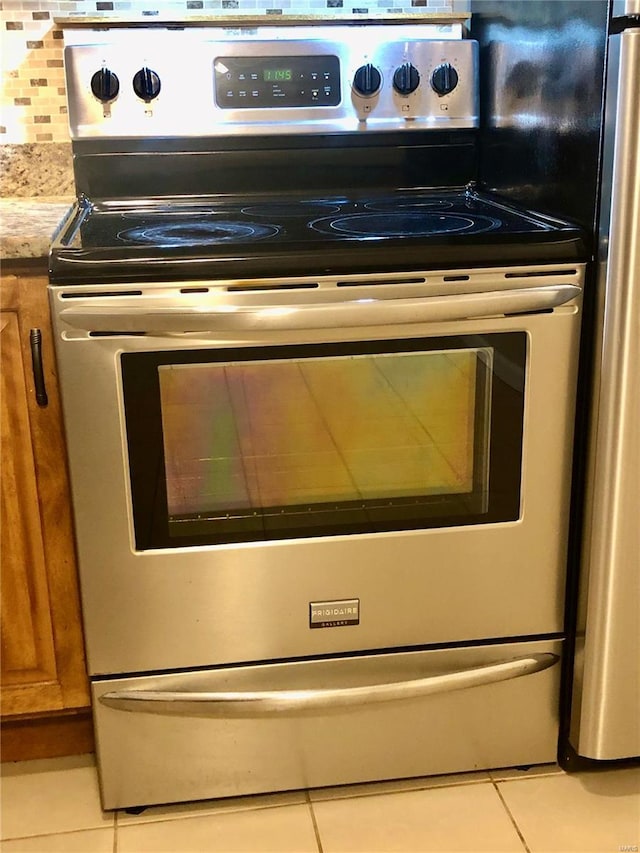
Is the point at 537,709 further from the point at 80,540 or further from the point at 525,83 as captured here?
the point at 525,83

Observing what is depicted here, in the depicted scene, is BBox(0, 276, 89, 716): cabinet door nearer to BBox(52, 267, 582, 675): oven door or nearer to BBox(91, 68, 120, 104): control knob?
BBox(52, 267, 582, 675): oven door

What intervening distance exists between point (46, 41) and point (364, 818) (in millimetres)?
1497

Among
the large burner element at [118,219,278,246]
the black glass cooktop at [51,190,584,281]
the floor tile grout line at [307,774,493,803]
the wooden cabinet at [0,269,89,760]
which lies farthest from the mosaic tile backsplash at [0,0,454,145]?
the floor tile grout line at [307,774,493,803]

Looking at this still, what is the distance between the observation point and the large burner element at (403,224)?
137 cm

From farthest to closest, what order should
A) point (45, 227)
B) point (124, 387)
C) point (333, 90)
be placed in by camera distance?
point (333, 90) → point (45, 227) → point (124, 387)

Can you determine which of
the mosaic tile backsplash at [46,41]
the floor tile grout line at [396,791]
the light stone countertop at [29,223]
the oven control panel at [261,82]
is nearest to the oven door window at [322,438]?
the light stone countertop at [29,223]

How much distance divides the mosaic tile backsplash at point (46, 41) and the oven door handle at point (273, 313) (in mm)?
690

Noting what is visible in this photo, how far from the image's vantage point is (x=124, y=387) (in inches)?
51.2

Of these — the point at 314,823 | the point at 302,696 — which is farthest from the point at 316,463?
the point at 314,823

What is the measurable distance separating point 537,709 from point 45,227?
1113 millimetres

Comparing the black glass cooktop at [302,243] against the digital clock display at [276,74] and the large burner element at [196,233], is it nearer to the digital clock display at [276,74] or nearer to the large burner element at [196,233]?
the large burner element at [196,233]

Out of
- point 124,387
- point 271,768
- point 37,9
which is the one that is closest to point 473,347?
point 124,387

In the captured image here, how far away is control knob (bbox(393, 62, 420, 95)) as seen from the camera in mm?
1729

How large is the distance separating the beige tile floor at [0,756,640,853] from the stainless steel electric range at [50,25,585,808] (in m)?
0.04
